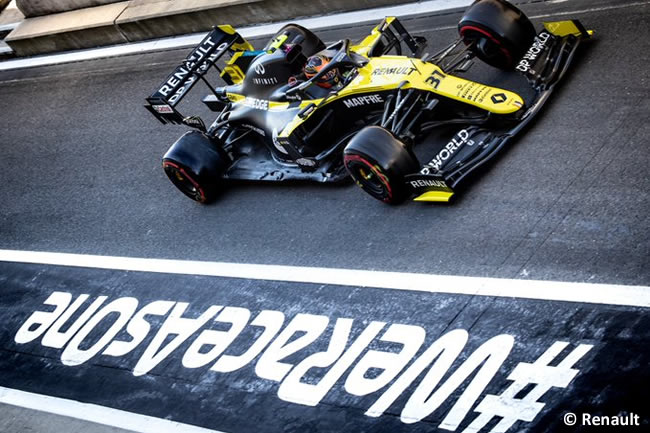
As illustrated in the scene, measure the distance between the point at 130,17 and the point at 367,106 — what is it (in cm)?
826

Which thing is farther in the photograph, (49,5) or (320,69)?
(49,5)

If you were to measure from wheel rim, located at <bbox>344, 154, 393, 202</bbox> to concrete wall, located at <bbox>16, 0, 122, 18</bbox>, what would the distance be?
10.0 metres

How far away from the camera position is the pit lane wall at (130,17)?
12891mm

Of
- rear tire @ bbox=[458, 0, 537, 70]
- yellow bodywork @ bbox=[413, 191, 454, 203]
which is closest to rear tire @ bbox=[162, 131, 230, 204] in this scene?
yellow bodywork @ bbox=[413, 191, 454, 203]

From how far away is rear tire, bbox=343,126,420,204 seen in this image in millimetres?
7500

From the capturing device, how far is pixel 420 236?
764 centimetres

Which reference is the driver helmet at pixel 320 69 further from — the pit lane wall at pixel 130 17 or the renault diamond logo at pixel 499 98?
the pit lane wall at pixel 130 17

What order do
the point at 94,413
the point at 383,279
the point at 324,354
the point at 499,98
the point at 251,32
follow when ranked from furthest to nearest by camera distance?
the point at 251,32 < the point at 499,98 < the point at 94,413 < the point at 383,279 < the point at 324,354

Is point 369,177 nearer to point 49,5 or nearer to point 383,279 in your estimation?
point 383,279

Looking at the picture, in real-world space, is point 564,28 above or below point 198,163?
below

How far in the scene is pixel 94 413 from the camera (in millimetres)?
7645

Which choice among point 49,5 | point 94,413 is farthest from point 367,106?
point 49,5

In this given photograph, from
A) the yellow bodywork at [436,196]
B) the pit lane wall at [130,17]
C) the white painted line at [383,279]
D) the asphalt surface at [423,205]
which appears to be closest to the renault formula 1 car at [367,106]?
the yellow bodywork at [436,196]

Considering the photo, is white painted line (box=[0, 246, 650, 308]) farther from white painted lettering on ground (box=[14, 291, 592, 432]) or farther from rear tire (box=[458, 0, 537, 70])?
rear tire (box=[458, 0, 537, 70])
